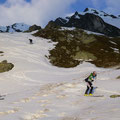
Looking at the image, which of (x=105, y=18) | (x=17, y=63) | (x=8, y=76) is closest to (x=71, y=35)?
(x=17, y=63)

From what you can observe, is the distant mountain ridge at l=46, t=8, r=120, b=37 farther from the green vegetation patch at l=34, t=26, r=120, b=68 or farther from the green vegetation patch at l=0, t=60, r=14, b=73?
the green vegetation patch at l=0, t=60, r=14, b=73

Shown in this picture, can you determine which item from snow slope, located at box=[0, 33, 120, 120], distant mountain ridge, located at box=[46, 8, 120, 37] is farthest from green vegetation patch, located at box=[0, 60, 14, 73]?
distant mountain ridge, located at box=[46, 8, 120, 37]

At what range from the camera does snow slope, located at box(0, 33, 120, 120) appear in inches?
374

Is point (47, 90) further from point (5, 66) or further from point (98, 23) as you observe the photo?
point (98, 23)

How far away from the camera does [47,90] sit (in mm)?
18828

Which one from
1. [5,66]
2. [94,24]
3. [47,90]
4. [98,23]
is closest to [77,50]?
[5,66]

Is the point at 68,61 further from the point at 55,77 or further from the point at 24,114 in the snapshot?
the point at 24,114

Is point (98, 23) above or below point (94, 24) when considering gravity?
above

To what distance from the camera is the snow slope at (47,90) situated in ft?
31.1

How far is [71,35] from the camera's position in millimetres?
64812

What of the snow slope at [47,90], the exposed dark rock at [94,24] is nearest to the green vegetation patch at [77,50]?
the snow slope at [47,90]

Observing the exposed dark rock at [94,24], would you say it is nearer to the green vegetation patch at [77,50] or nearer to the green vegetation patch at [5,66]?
the green vegetation patch at [77,50]

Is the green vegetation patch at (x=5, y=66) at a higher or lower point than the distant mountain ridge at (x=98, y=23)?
lower

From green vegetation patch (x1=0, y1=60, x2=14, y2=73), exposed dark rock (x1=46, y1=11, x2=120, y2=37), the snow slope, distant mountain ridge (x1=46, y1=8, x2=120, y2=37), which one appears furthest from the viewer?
distant mountain ridge (x1=46, y1=8, x2=120, y2=37)
